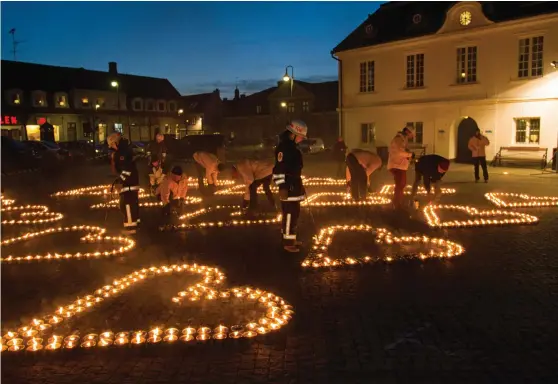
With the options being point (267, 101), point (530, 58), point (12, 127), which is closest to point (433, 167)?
point (530, 58)

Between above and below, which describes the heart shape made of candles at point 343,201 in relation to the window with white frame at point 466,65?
below

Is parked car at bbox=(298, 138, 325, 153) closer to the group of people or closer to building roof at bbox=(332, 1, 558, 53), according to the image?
building roof at bbox=(332, 1, 558, 53)

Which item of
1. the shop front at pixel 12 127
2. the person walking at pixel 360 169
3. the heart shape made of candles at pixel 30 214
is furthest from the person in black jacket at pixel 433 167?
the shop front at pixel 12 127

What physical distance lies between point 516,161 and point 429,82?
6621mm

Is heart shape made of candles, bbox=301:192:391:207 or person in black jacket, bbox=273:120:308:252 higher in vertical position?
person in black jacket, bbox=273:120:308:252

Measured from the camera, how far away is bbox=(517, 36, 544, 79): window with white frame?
23344 millimetres

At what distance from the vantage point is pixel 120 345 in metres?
4.95

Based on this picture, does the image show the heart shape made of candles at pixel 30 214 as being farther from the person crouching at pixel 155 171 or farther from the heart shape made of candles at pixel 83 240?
the person crouching at pixel 155 171

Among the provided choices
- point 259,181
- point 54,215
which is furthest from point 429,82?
point 54,215

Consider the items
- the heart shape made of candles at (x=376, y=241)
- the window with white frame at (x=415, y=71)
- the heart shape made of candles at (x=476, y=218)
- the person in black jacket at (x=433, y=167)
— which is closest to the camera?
the heart shape made of candles at (x=376, y=241)

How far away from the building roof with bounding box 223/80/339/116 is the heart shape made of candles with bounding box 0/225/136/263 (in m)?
48.9

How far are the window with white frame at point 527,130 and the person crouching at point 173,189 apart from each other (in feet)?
60.8

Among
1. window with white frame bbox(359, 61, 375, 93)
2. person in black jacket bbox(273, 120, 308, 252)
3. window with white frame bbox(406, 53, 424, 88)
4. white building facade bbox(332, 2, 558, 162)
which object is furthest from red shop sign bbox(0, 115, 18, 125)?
person in black jacket bbox(273, 120, 308, 252)

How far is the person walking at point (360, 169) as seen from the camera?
12.8 metres
